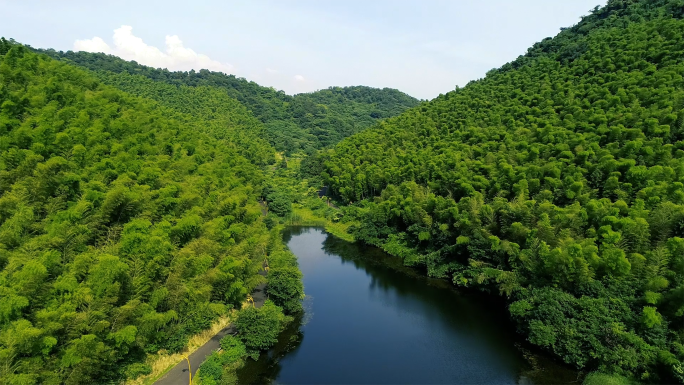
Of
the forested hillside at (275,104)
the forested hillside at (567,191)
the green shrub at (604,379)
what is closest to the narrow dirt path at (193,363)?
the forested hillside at (567,191)

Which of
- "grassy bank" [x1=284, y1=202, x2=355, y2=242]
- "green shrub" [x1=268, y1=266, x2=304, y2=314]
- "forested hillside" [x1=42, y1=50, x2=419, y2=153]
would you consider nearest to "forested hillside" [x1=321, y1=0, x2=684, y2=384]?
"grassy bank" [x1=284, y1=202, x2=355, y2=242]

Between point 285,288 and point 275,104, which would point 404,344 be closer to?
point 285,288

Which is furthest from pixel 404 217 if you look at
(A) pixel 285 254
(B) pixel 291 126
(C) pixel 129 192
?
(B) pixel 291 126

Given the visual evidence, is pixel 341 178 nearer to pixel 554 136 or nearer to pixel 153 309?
pixel 554 136

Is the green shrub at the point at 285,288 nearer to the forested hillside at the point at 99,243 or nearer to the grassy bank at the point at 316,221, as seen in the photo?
the forested hillside at the point at 99,243

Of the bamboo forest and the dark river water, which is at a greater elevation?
the bamboo forest

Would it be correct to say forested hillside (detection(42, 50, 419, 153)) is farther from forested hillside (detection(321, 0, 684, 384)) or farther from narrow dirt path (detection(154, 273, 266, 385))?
narrow dirt path (detection(154, 273, 266, 385))
